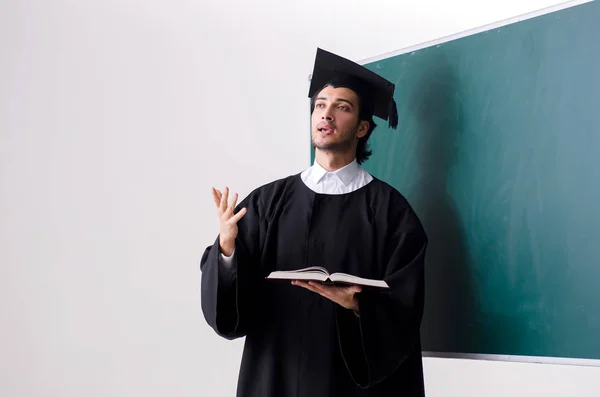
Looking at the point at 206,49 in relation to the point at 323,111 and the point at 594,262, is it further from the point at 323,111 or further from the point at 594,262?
the point at 594,262

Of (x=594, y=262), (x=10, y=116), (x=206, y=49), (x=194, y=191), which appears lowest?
(x=594, y=262)

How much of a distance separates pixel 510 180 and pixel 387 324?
616 millimetres

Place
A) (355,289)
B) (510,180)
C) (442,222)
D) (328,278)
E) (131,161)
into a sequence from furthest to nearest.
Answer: (131,161) → (442,222) → (510,180) → (355,289) → (328,278)

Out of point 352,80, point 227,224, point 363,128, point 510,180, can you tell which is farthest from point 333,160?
point 510,180

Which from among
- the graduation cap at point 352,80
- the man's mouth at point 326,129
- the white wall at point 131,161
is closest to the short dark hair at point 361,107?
the graduation cap at point 352,80

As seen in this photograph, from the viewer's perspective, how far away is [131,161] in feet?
12.0

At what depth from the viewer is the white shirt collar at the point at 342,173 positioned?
2.43 meters

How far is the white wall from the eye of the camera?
11.5 feet

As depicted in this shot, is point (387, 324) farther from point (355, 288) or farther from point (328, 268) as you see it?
point (328, 268)

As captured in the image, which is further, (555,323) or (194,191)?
(194,191)

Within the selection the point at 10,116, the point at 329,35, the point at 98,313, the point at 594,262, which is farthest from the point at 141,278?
the point at 594,262

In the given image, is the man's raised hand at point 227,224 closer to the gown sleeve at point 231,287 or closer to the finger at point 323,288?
the gown sleeve at point 231,287

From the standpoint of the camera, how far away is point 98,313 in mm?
3578

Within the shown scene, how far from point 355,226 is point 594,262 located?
0.67 m
